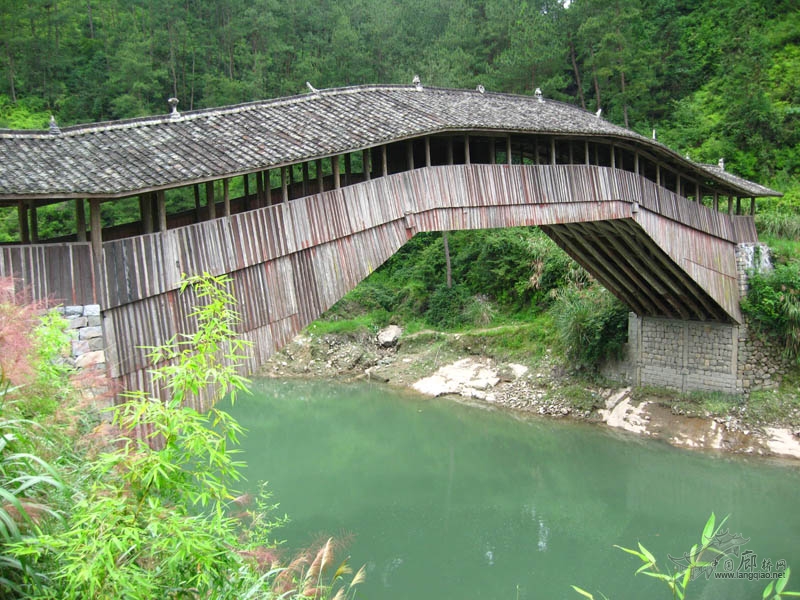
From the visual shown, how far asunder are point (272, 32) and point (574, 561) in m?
25.3

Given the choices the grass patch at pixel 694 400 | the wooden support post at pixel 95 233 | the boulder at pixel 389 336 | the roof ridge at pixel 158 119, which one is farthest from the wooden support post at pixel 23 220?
the boulder at pixel 389 336

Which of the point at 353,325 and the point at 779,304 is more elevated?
the point at 779,304

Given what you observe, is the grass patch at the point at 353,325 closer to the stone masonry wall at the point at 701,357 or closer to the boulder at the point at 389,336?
the boulder at the point at 389,336

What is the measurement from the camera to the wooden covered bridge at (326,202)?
253 inches

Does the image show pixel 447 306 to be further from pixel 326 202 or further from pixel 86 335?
pixel 86 335

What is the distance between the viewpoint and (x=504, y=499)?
11031 millimetres

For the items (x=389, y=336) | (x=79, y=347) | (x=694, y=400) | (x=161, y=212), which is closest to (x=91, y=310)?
(x=79, y=347)

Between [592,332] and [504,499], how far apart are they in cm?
556

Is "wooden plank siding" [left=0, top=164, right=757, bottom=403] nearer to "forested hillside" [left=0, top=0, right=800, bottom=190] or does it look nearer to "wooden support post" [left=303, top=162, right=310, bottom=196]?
"wooden support post" [left=303, top=162, right=310, bottom=196]

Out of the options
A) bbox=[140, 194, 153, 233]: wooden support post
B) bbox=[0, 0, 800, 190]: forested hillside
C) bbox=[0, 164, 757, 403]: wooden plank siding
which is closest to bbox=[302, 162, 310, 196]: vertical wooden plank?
bbox=[0, 164, 757, 403]: wooden plank siding

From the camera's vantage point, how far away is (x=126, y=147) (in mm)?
6988

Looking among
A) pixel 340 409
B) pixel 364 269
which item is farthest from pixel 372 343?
pixel 364 269

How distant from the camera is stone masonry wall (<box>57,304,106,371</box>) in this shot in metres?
6.09

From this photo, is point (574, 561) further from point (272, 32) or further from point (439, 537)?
point (272, 32)
